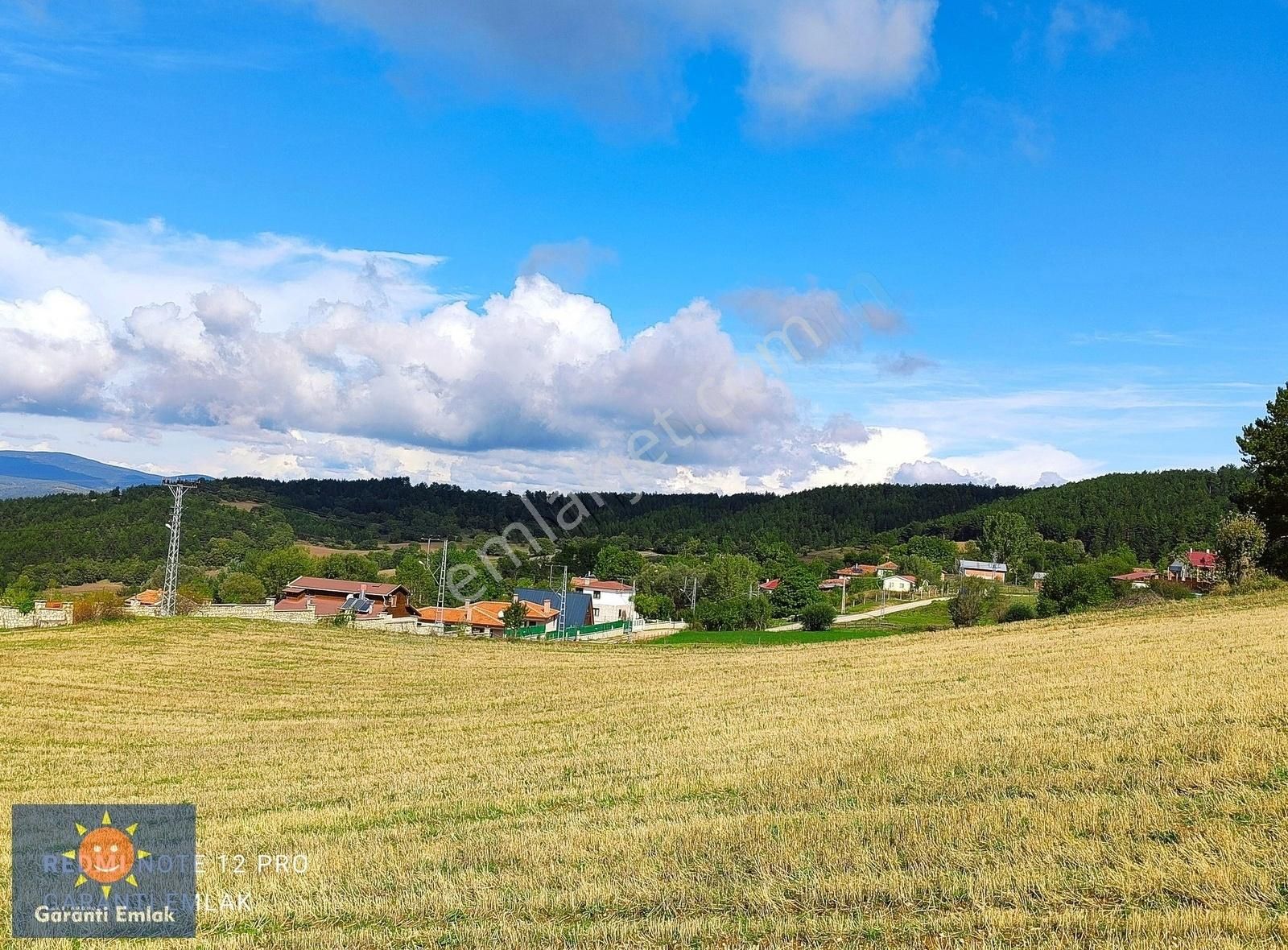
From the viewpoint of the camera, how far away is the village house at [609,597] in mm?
129250

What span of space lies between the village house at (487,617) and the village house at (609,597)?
65.3ft

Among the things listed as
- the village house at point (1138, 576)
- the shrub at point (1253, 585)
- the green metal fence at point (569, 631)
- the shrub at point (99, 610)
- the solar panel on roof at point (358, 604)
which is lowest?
the green metal fence at point (569, 631)

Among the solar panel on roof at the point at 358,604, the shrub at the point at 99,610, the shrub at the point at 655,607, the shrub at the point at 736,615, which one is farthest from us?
the shrub at the point at 655,607

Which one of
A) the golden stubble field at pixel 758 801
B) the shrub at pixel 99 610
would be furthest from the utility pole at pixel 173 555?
the golden stubble field at pixel 758 801

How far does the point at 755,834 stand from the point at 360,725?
1924 centimetres

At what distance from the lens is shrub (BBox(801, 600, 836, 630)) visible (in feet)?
306

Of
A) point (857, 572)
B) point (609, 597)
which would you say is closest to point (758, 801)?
point (609, 597)

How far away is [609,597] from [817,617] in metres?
46.6

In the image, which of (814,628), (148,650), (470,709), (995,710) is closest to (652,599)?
(814,628)

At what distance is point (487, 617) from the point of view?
9831 centimetres

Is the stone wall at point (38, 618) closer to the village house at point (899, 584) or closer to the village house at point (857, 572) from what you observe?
the village house at point (899, 584)

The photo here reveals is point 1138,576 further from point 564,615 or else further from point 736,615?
point 564,615

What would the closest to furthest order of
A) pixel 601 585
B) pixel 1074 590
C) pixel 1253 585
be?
pixel 1253 585, pixel 1074 590, pixel 601 585

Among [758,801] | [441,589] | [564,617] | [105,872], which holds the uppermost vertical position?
[758,801]
